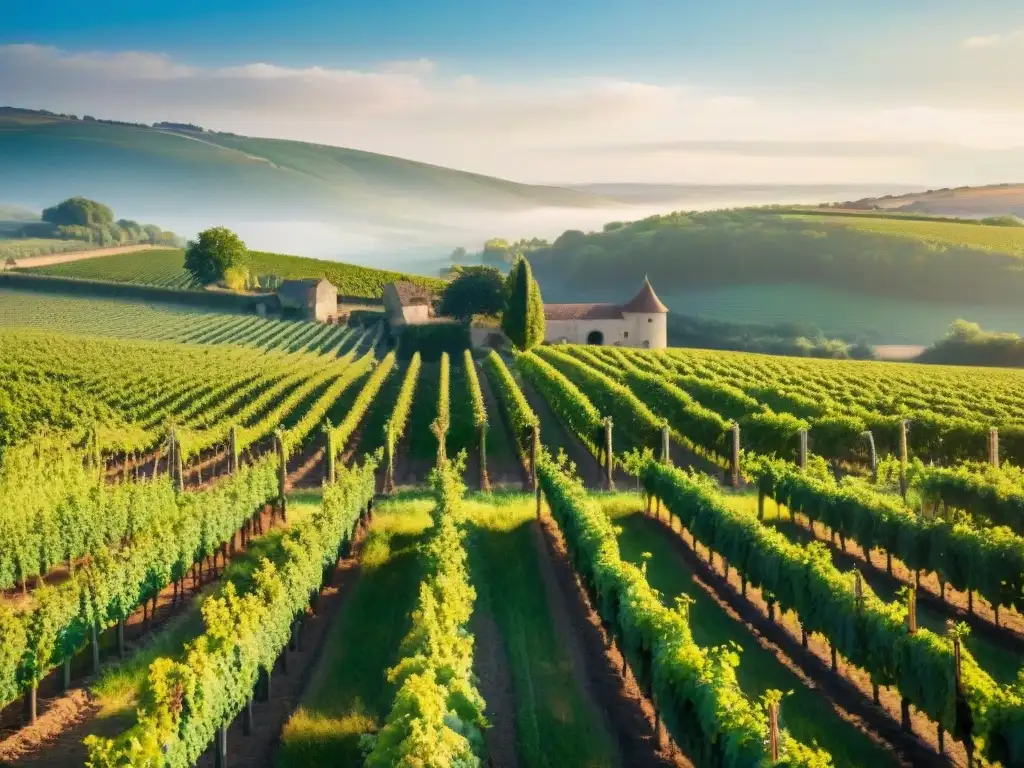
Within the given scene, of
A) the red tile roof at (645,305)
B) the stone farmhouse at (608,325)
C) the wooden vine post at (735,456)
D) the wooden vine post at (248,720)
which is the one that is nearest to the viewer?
the wooden vine post at (248,720)

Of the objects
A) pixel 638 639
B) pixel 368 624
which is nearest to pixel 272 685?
pixel 368 624

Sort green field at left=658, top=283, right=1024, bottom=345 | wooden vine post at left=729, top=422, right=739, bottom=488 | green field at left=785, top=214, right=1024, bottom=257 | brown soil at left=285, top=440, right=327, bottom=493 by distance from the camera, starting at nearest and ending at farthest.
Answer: wooden vine post at left=729, top=422, right=739, bottom=488 < brown soil at left=285, top=440, right=327, bottom=493 < green field at left=658, top=283, right=1024, bottom=345 < green field at left=785, top=214, right=1024, bottom=257

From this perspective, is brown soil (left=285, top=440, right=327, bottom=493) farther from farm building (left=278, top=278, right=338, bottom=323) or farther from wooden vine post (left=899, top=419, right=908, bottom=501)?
farm building (left=278, top=278, right=338, bottom=323)

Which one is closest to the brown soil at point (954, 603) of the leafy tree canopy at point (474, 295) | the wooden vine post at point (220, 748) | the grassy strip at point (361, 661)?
the grassy strip at point (361, 661)

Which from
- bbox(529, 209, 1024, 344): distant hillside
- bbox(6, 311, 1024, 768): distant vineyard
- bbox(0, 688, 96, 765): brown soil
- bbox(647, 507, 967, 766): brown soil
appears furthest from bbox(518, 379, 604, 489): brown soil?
bbox(529, 209, 1024, 344): distant hillside

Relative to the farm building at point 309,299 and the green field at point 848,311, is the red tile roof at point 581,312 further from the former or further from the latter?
the green field at point 848,311

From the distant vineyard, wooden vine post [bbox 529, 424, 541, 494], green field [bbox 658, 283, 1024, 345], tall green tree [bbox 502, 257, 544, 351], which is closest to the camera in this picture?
the distant vineyard
